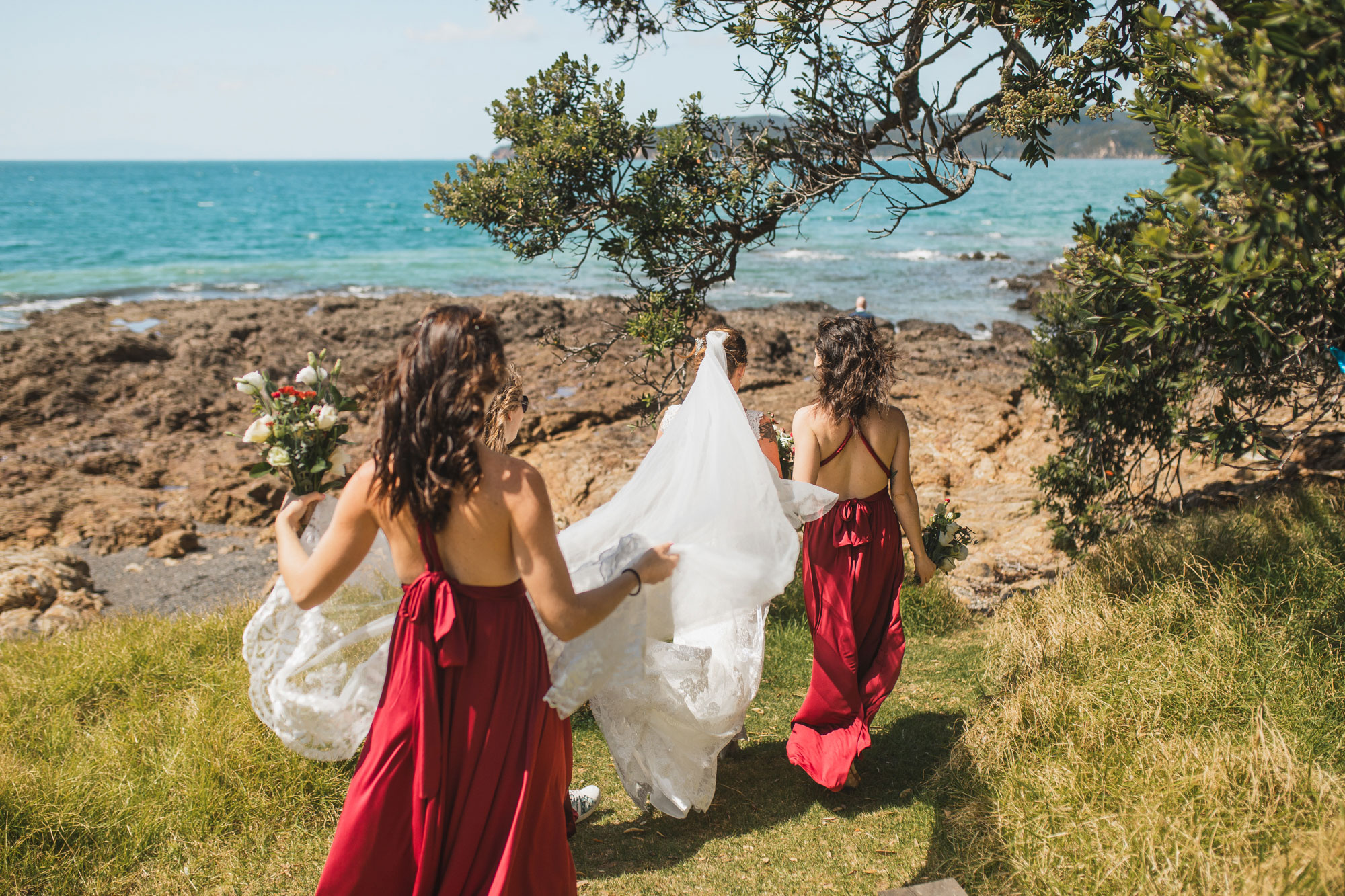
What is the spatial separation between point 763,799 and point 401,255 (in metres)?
43.6

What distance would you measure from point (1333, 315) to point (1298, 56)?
3204 mm

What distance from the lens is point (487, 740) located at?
2852 mm

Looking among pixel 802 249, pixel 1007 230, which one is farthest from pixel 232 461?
pixel 1007 230

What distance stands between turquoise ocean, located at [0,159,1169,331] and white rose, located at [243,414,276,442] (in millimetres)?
7013

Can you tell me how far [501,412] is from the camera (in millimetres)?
3742

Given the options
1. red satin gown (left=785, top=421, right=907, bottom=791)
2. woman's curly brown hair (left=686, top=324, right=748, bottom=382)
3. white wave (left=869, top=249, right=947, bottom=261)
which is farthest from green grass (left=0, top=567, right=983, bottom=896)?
white wave (left=869, top=249, right=947, bottom=261)

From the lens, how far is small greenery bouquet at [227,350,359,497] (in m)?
3.28

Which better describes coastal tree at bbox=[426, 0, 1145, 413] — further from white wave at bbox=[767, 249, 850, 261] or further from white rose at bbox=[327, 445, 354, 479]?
white wave at bbox=[767, 249, 850, 261]

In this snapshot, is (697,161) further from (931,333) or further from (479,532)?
(931,333)

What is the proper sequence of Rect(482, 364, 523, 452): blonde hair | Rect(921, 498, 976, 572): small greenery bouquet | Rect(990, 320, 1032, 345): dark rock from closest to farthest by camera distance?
Rect(482, 364, 523, 452): blonde hair
Rect(921, 498, 976, 572): small greenery bouquet
Rect(990, 320, 1032, 345): dark rock

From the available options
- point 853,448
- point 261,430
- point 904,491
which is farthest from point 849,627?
point 261,430

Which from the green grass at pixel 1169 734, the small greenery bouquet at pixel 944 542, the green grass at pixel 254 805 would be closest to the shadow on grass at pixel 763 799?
the green grass at pixel 254 805

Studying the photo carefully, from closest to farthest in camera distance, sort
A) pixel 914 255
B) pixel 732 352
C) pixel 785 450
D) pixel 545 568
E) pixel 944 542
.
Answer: pixel 545 568 < pixel 732 352 < pixel 944 542 < pixel 785 450 < pixel 914 255

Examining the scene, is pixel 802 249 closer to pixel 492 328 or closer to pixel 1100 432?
pixel 1100 432
